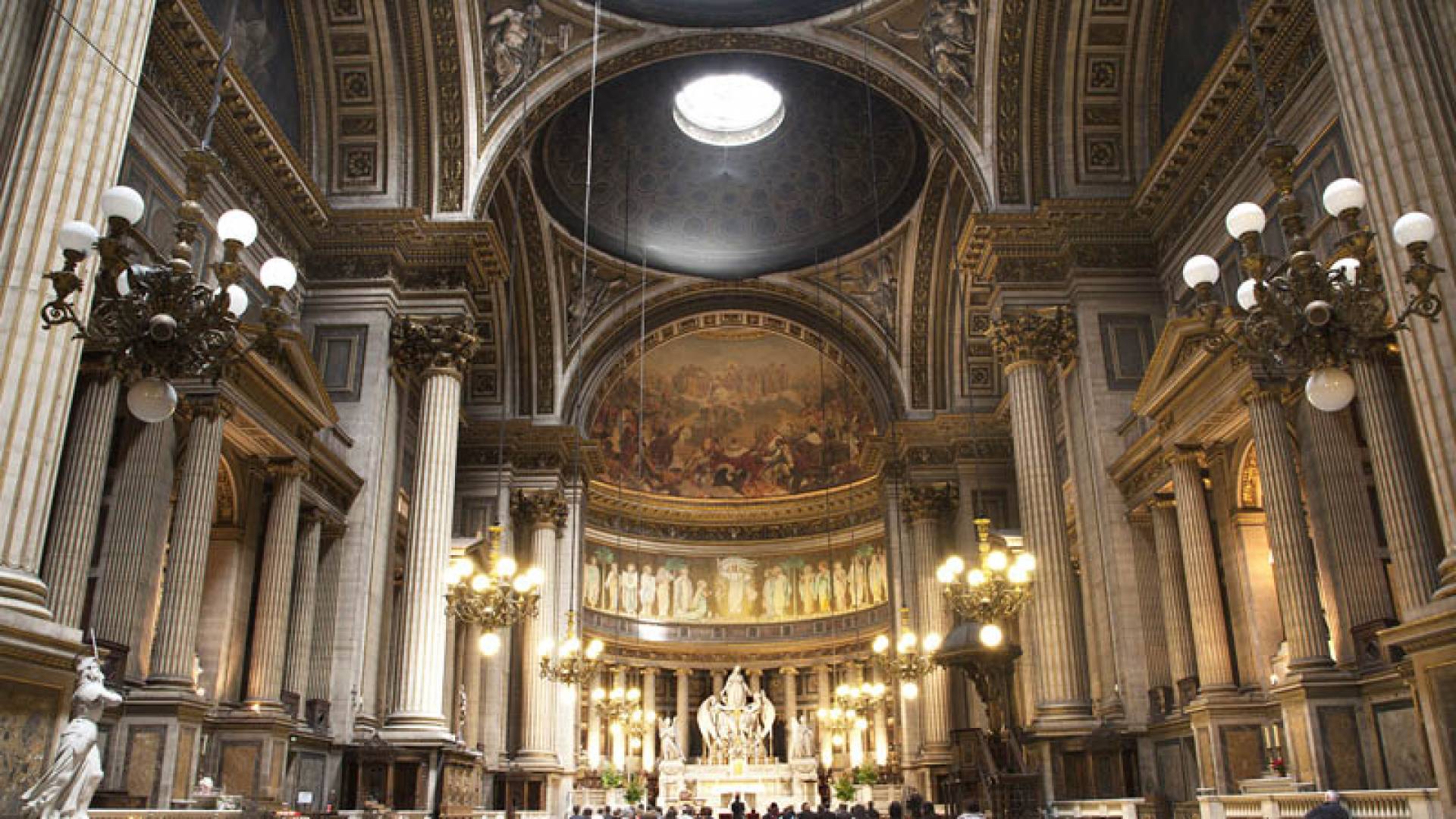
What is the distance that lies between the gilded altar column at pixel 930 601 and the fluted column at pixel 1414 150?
15.5 m

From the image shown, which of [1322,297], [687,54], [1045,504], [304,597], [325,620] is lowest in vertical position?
[325,620]

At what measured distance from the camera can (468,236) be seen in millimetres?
15211

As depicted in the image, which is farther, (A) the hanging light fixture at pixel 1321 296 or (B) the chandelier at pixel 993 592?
(B) the chandelier at pixel 993 592

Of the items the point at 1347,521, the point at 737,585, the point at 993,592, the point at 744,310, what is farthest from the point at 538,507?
the point at 1347,521

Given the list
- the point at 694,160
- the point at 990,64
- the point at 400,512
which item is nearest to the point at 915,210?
the point at 694,160

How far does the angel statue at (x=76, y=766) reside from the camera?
5.82 meters

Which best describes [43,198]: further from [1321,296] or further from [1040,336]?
[1040,336]

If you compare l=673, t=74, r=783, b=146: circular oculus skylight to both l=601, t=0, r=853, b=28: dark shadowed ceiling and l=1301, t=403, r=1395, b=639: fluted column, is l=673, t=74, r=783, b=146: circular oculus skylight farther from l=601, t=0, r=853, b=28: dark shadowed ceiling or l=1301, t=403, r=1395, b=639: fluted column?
l=1301, t=403, r=1395, b=639: fluted column

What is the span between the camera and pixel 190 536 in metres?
10.9

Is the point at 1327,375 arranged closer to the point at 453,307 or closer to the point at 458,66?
the point at 453,307

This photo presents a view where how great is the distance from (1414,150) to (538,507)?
18.3 m

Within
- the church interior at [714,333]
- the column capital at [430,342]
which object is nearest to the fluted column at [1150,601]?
the church interior at [714,333]

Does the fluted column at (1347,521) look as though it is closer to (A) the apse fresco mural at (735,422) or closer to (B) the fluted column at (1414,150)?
(B) the fluted column at (1414,150)

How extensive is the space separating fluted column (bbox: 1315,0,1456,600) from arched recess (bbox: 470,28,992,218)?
8653 mm
